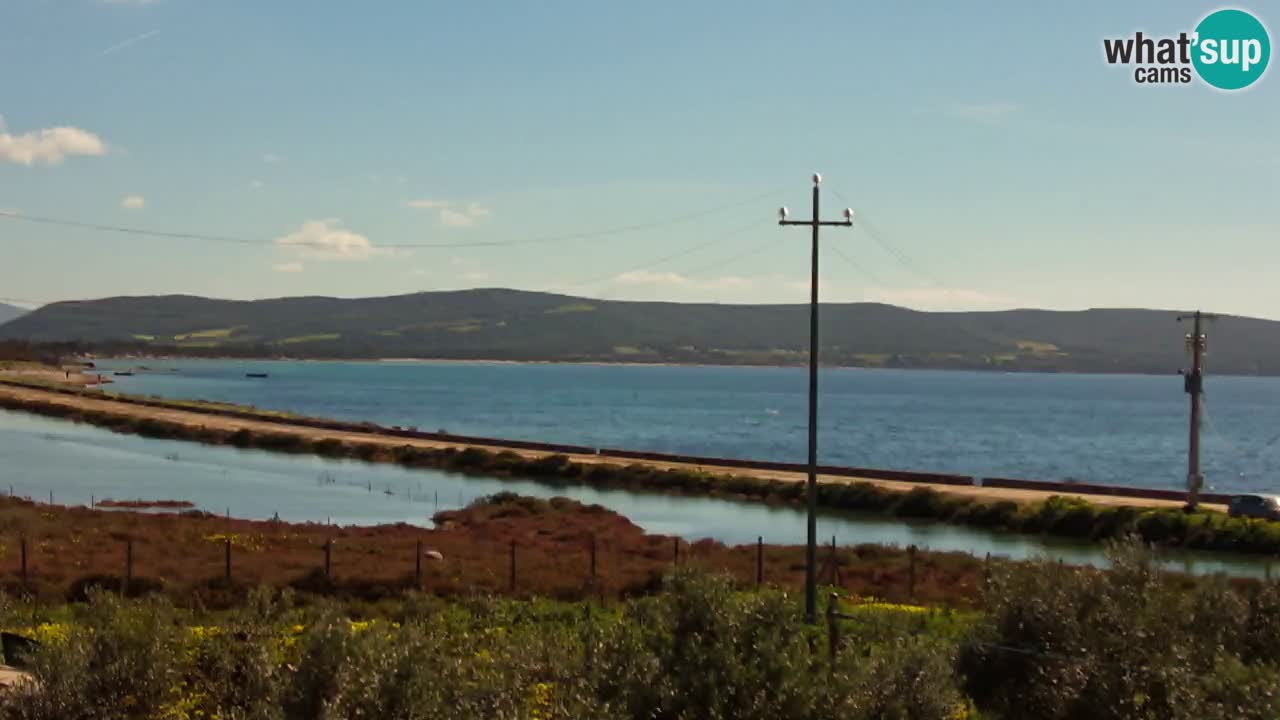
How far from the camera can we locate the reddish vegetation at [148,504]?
65188 millimetres

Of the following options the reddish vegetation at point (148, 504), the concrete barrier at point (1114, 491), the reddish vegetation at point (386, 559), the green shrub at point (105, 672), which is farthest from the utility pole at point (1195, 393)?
the green shrub at point (105, 672)

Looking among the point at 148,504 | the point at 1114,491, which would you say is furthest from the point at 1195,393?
the point at 148,504

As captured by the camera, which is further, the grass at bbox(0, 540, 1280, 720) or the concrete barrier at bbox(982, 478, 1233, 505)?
the concrete barrier at bbox(982, 478, 1233, 505)

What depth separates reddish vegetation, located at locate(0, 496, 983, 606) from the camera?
36594 millimetres

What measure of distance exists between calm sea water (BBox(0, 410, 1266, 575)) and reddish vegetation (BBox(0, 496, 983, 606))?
6.84 metres

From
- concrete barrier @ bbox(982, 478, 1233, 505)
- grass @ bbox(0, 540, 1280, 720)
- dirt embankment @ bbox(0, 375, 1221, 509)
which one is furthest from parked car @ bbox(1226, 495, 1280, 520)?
grass @ bbox(0, 540, 1280, 720)

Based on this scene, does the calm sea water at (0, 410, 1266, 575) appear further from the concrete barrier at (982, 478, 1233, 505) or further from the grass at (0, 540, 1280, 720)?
the grass at (0, 540, 1280, 720)

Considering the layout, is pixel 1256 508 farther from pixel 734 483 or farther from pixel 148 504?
pixel 148 504

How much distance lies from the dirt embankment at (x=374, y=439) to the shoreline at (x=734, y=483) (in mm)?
121

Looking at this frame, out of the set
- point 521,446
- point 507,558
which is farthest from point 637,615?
point 521,446

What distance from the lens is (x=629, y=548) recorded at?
1992 inches

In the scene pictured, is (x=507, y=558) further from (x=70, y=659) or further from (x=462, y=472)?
(x=462, y=472)

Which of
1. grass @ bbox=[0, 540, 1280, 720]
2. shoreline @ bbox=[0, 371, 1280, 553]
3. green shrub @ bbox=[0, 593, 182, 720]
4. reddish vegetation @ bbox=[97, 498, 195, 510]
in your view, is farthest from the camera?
reddish vegetation @ bbox=[97, 498, 195, 510]

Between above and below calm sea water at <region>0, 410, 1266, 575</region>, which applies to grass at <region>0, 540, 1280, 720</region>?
above
